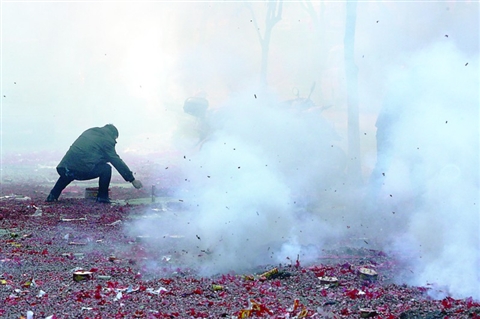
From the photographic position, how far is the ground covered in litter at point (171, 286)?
5223mm

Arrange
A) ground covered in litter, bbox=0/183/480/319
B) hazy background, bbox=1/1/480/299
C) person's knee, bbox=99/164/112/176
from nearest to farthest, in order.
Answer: ground covered in litter, bbox=0/183/480/319
hazy background, bbox=1/1/480/299
person's knee, bbox=99/164/112/176

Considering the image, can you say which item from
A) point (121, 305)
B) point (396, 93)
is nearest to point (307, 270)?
point (121, 305)

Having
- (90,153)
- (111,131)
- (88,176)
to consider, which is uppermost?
(111,131)

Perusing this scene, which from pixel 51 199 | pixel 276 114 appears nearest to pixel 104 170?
pixel 51 199

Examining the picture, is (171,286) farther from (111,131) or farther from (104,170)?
(111,131)

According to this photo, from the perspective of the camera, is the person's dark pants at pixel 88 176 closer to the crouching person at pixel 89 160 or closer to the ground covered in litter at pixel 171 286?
the crouching person at pixel 89 160

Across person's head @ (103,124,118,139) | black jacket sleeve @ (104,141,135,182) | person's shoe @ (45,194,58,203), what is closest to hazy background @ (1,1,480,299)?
black jacket sleeve @ (104,141,135,182)

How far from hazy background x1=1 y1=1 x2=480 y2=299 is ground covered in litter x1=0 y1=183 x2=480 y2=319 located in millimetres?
561

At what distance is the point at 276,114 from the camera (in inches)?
592

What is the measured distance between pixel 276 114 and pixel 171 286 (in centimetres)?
921

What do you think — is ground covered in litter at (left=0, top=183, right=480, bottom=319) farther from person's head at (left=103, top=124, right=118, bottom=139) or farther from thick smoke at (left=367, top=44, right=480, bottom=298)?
person's head at (left=103, top=124, right=118, bottom=139)

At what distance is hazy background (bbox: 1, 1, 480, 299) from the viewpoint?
8.52 meters

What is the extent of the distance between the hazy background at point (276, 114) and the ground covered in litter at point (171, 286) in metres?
0.56

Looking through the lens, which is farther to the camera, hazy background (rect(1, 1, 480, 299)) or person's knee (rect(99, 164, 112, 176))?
person's knee (rect(99, 164, 112, 176))
